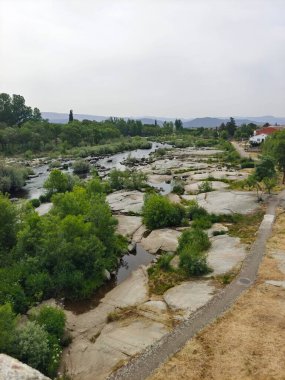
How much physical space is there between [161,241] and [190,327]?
13.6 metres

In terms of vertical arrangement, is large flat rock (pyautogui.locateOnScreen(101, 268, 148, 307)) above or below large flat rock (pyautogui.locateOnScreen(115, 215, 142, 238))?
below

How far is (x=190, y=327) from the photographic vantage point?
19.0 meters

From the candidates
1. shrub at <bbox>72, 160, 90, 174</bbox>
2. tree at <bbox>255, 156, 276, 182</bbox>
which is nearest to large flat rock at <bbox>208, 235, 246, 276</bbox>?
tree at <bbox>255, 156, 276, 182</bbox>

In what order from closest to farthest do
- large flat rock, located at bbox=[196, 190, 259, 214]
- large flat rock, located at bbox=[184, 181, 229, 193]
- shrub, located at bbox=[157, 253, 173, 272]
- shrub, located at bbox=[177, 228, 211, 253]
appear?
shrub, located at bbox=[157, 253, 173, 272] < shrub, located at bbox=[177, 228, 211, 253] < large flat rock, located at bbox=[196, 190, 259, 214] < large flat rock, located at bbox=[184, 181, 229, 193]

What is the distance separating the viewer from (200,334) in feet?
60.0

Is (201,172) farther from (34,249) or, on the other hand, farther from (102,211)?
(34,249)

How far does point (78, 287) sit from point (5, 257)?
602 centimetres

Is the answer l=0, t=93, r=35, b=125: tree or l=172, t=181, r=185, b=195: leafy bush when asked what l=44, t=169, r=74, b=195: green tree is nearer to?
l=172, t=181, r=185, b=195: leafy bush

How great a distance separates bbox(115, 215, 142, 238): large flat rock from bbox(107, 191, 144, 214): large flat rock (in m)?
1.67

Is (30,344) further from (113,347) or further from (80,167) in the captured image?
(80,167)

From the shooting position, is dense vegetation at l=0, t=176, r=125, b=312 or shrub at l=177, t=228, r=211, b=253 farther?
shrub at l=177, t=228, r=211, b=253

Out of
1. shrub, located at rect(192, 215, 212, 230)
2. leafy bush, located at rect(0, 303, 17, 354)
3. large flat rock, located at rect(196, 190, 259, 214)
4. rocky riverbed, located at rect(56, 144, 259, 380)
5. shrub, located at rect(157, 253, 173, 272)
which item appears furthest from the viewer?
large flat rock, located at rect(196, 190, 259, 214)

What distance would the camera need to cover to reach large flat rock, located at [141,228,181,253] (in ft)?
103

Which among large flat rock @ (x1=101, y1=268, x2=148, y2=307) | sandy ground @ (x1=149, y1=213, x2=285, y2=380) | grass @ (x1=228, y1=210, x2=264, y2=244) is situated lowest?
large flat rock @ (x1=101, y1=268, x2=148, y2=307)
